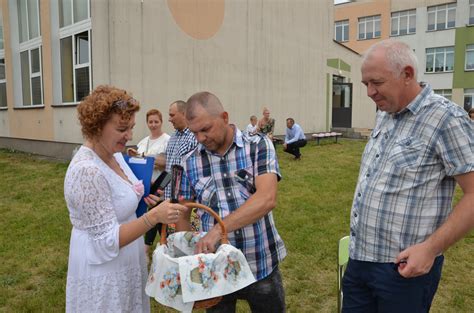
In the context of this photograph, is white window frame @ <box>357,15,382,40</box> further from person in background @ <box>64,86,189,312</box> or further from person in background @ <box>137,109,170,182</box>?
person in background @ <box>64,86,189,312</box>

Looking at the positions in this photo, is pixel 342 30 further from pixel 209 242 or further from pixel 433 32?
pixel 209 242

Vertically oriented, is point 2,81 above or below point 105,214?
above

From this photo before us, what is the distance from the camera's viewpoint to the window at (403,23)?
32027 millimetres

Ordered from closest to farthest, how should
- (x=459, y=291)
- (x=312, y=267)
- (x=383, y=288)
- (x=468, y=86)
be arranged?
(x=383, y=288), (x=459, y=291), (x=312, y=267), (x=468, y=86)

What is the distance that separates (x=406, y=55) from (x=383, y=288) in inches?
44.1

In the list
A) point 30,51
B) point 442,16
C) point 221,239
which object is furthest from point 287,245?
point 442,16

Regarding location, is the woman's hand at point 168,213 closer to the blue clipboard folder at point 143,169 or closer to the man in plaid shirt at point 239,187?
the man in plaid shirt at point 239,187

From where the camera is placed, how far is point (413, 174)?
1.73 metres

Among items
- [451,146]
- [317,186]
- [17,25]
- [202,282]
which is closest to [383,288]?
[451,146]

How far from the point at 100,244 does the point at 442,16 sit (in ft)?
116

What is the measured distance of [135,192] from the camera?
2.13 m

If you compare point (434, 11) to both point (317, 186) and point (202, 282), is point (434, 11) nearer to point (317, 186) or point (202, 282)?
point (317, 186)

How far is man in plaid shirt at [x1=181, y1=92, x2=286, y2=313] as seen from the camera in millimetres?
1931

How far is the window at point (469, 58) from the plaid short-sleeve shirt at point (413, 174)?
33412mm
